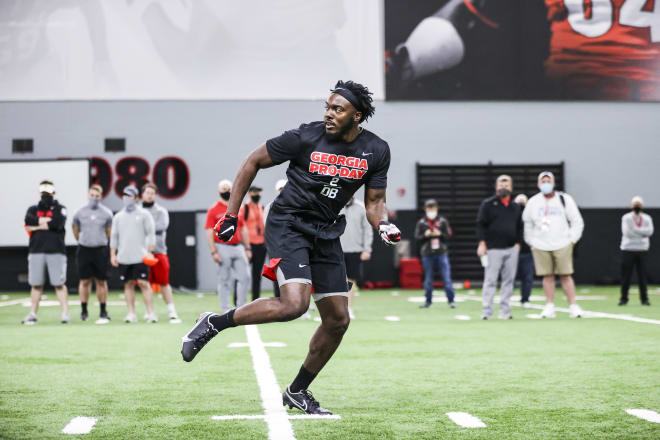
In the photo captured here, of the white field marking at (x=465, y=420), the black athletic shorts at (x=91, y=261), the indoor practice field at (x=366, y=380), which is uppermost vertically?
the black athletic shorts at (x=91, y=261)

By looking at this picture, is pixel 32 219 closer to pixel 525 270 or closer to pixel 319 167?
pixel 319 167

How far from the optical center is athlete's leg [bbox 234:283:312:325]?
16.9 ft

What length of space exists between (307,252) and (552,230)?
7963mm

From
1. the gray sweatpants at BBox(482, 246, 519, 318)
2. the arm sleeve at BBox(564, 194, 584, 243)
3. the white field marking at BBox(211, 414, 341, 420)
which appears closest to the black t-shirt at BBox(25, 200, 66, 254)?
the gray sweatpants at BBox(482, 246, 519, 318)

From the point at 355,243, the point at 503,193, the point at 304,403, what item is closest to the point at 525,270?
the point at 503,193

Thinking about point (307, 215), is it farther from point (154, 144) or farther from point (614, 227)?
point (614, 227)

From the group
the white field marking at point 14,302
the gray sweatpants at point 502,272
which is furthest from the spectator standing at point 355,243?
the white field marking at point 14,302

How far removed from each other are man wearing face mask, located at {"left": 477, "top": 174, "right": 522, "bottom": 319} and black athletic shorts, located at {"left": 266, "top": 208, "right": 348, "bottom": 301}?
297 inches

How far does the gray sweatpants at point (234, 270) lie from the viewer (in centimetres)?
1344

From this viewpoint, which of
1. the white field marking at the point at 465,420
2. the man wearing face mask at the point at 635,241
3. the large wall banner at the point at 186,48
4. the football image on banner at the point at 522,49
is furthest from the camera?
the football image on banner at the point at 522,49

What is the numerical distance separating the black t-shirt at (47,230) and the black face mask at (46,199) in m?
0.03

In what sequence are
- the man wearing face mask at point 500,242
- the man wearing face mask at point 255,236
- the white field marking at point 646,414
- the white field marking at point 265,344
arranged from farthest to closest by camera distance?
the man wearing face mask at point 255,236 → the man wearing face mask at point 500,242 → the white field marking at point 265,344 → the white field marking at point 646,414

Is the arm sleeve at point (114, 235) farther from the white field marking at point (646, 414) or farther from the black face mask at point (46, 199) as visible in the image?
the white field marking at point (646, 414)

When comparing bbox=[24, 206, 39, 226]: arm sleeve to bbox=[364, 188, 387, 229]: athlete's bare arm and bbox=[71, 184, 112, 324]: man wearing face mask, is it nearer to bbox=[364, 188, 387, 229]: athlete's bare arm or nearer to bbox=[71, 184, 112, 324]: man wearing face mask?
bbox=[71, 184, 112, 324]: man wearing face mask
